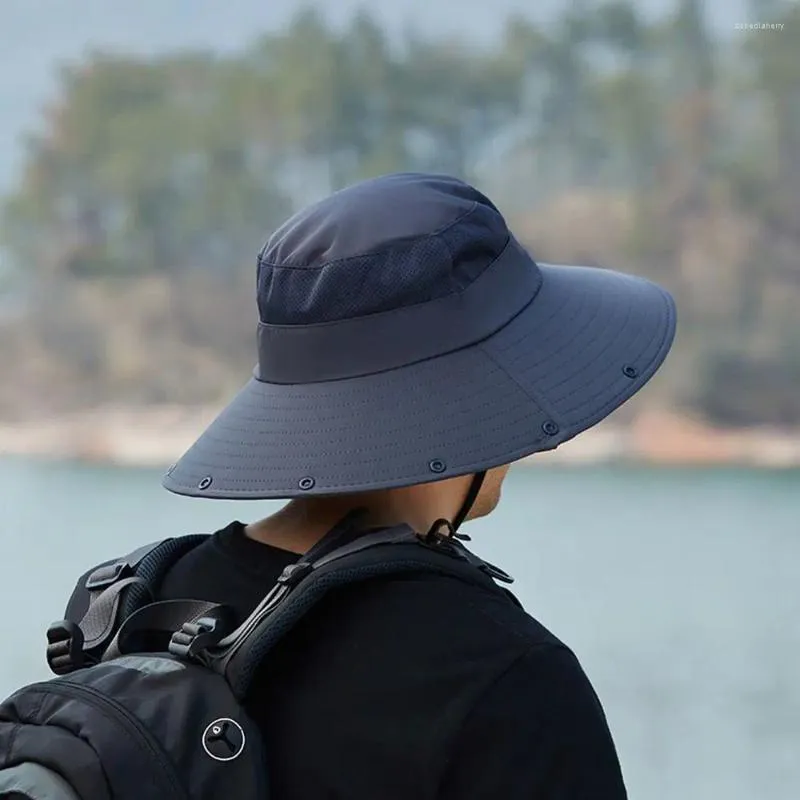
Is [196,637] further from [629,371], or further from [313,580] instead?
[629,371]

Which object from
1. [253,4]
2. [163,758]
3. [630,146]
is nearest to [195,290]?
[253,4]

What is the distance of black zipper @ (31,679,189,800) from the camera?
0.54m

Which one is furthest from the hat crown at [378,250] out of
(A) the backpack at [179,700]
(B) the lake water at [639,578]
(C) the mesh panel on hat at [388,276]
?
(B) the lake water at [639,578]

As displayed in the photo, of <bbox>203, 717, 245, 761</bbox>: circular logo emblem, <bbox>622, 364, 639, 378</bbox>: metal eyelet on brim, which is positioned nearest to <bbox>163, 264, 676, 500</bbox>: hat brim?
<bbox>622, 364, 639, 378</bbox>: metal eyelet on brim

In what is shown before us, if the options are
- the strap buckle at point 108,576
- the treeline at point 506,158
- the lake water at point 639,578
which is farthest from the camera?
the treeline at point 506,158

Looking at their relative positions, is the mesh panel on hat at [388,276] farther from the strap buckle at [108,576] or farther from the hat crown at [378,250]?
the strap buckle at [108,576]

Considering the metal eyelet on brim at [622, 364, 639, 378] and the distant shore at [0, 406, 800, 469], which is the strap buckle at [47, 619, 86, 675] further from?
the distant shore at [0, 406, 800, 469]

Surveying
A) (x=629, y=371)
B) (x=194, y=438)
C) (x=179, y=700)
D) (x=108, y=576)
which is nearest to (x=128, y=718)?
(x=179, y=700)

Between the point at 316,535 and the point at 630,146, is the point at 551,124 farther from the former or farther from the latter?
the point at 316,535

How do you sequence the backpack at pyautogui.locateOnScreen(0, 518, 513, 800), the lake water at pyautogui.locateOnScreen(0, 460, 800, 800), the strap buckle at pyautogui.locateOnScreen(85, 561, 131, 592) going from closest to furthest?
the backpack at pyautogui.locateOnScreen(0, 518, 513, 800) → the strap buckle at pyautogui.locateOnScreen(85, 561, 131, 592) → the lake water at pyautogui.locateOnScreen(0, 460, 800, 800)

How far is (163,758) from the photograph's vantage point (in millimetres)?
541

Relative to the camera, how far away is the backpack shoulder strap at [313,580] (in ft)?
1.84

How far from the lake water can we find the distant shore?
0.03m

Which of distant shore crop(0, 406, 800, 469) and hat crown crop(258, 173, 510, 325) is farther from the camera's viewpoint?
distant shore crop(0, 406, 800, 469)
